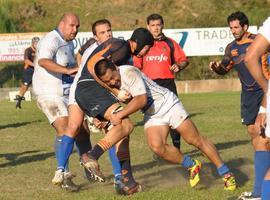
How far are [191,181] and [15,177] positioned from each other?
2.56 metres

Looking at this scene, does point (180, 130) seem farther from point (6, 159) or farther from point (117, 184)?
point (6, 159)

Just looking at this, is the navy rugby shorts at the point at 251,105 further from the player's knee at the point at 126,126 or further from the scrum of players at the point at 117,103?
the player's knee at the point at 126,126

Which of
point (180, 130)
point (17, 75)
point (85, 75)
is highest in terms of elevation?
point (85, 75)

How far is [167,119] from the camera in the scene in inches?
329

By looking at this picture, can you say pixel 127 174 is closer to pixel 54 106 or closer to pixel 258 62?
pixel 54 106

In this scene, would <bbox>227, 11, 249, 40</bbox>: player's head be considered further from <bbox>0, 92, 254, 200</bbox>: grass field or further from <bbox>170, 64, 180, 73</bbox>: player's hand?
<bbox>170, 64, 180, 73</bbox>: player's hand

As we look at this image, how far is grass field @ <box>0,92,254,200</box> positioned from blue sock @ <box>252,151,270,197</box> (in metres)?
0.40

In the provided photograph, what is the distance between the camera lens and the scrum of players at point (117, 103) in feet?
25.9

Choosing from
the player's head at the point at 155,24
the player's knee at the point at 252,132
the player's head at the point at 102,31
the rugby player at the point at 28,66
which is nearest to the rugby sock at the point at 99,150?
the player's head at the point at 102,31

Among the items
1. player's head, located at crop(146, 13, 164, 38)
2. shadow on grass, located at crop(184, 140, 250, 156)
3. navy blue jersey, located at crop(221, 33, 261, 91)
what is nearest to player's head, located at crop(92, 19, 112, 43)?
navy blue jersey, located at crop(221, 33, 261, 91)

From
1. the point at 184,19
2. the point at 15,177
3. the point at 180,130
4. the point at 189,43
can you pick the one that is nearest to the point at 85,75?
the point at 180,130

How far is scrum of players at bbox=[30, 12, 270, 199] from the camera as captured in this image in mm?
7891

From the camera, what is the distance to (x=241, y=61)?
29.6 ft

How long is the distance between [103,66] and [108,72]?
0.08 metres
